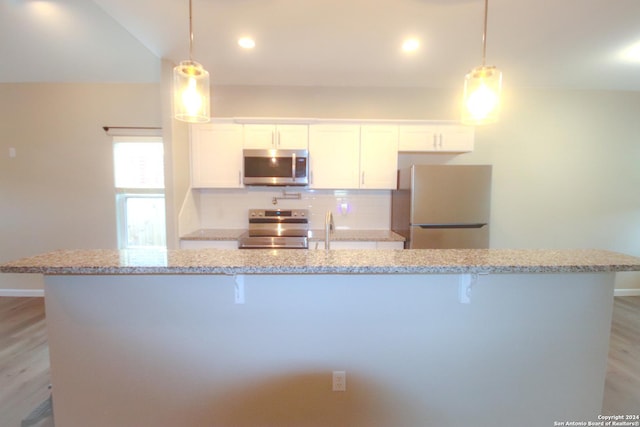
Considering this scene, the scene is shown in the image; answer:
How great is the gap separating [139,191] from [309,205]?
2151mm

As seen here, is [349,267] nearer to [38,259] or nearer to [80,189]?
[38,259]

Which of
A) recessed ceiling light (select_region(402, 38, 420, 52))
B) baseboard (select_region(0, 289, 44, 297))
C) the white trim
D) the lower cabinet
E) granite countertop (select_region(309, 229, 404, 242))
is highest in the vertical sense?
recessed ceiling light (select_region(402, 38, 420, 52))

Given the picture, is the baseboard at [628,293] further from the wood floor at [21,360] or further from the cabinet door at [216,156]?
the wood floor at [21,360]

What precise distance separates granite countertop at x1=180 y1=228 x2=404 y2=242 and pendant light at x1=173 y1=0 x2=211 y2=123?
1544mm

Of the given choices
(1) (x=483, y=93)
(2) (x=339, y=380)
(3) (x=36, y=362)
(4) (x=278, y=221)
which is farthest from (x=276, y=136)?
(3) (x=36, y=362)

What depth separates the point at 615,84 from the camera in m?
3.08

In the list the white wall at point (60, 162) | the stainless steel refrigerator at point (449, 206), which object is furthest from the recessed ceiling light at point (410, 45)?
the white wall at point (60, 162)

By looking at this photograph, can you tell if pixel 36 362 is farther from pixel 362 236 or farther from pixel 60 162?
pixel 362 236

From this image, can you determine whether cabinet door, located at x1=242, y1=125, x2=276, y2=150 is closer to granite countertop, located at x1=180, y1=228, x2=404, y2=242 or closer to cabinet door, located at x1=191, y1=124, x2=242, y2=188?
cabinet door, located at x1=191, y1=124, x2=242, y2=188

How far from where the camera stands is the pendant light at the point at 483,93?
147 centimetres

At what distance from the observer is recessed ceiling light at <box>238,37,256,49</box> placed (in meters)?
2.24

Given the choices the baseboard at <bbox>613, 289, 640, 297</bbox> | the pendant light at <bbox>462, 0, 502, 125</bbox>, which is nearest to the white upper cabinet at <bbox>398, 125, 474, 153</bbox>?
the pendant light at <bbox>462, 0, 502, 125</bbox>

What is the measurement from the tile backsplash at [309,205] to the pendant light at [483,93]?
181 cm

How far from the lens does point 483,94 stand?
1.50m
